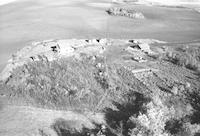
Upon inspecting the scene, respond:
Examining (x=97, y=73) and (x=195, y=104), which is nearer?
(x=195, y=104)

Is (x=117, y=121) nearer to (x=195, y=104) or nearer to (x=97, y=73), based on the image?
(x=97, y=73)

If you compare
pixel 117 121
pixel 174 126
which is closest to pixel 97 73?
pixel 117 121

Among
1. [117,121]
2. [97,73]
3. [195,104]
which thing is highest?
[97,73]

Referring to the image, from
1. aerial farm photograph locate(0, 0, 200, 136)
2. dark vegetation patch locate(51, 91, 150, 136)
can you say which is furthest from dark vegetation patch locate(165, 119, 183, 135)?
dark vegetation patch locate(51, 91, 150, 136)

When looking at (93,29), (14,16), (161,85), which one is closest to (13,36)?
(14,16)

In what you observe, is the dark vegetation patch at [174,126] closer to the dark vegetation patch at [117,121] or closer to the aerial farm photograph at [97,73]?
the aerial farm photograph at [97,73]

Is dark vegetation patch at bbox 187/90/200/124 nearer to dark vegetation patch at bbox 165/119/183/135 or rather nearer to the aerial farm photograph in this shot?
the aerial farm photograph

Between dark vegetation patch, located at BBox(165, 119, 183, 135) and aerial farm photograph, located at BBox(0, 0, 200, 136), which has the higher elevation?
aerial farm photograph, located at BBox(0, 0, 200, 136)

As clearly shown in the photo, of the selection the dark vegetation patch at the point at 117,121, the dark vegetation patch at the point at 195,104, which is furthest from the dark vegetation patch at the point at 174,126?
the dark vegetation patch at the point at 117,121
